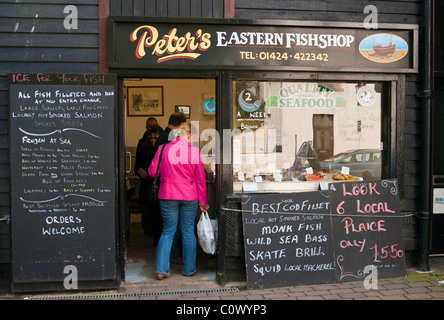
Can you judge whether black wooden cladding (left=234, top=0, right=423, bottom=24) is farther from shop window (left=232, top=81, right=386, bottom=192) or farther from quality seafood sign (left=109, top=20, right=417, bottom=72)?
shop window (left=232, top=81, right=386, bottom=192)

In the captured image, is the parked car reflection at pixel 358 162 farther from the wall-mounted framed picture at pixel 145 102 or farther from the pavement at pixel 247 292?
the wall-mounted framed picture at pixel 145 102

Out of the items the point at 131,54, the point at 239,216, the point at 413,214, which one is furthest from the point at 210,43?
the point at 413,214

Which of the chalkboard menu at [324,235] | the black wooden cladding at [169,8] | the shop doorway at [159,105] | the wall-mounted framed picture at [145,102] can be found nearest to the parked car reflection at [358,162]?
the chalkboard menu at [324,235]

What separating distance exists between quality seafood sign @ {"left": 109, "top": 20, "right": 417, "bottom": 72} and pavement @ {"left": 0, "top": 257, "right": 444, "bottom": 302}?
2.43m

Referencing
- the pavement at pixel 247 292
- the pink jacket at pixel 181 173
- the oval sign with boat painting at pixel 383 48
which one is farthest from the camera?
the oval sign with boat painting at pixel 383 48

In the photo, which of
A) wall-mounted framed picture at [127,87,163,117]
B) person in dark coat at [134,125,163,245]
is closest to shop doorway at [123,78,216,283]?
wall-mounted framed picture at [127,87,163,117]

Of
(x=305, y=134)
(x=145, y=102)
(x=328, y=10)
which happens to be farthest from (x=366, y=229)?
(x=145, y=102)

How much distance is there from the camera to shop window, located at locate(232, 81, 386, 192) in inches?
197

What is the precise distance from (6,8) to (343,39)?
3763mm

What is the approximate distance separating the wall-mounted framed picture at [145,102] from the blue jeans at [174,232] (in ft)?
12.4

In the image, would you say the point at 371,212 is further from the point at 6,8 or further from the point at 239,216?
the point at 6,8

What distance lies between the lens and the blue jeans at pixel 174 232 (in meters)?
4.72

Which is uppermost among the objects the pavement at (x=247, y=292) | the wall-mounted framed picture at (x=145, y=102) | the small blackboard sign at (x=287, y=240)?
the wall-mounted framed picture at (x=145, y=102)

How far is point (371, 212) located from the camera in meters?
4.82
